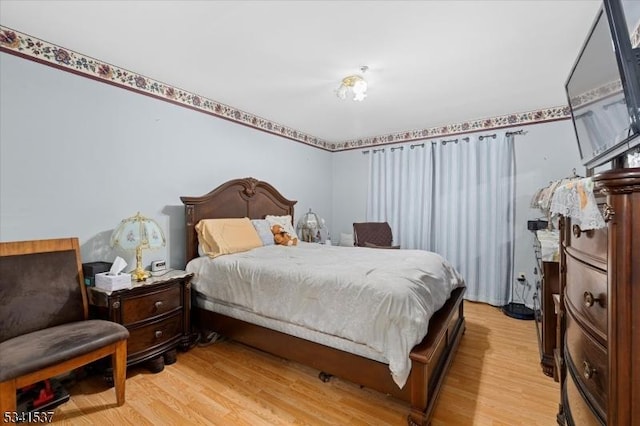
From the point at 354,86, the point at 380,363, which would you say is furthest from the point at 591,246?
the point at 354,86

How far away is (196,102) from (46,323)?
2.31 m

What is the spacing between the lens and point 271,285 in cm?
219

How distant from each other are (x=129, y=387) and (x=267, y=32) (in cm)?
260

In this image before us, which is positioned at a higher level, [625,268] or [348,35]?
[348,35]

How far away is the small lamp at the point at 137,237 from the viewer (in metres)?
2.27

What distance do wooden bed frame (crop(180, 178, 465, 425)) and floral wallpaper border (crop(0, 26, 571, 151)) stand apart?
88cm

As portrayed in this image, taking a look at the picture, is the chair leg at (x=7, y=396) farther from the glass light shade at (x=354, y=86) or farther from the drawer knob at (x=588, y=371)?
the glass light shade at (x=354, y=86)

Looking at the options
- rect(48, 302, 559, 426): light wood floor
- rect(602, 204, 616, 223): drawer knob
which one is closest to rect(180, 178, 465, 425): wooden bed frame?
rect(48, 302, 559, 426): light wood floor

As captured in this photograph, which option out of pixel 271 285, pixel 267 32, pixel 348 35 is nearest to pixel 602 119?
pixel 348 35

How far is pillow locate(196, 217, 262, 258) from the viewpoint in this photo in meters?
2.78

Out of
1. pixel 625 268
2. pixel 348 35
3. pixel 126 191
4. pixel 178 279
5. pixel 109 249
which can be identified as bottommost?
pixel 178 279

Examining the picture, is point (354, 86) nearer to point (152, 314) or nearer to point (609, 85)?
point (609, 85)

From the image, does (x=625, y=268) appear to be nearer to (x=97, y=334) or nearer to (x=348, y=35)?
(x=348, y=35)

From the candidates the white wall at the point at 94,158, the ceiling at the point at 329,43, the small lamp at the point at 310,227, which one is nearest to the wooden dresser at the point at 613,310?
the ceiling at the point at 329,43
